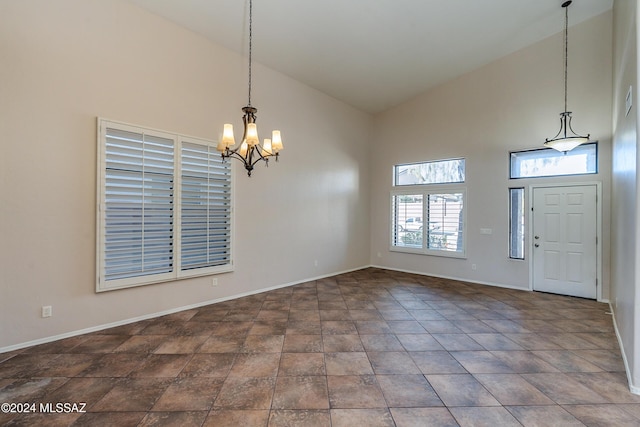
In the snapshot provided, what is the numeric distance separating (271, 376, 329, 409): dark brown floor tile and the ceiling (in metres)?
4.46

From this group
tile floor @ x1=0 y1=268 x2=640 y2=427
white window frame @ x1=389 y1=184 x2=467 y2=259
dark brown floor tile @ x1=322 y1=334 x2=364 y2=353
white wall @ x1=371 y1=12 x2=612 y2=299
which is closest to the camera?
tile floor @ x1=0 y1=268 x2=640 y2=427

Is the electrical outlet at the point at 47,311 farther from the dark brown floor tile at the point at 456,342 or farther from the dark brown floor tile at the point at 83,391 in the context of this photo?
the dark brown floor tile at the point at 456,342

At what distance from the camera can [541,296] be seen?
4988 mm

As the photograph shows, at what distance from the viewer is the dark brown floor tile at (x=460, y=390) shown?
2.16m

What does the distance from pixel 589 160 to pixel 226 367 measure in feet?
21.0

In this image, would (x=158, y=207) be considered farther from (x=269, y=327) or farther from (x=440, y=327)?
(x=440, y=327)

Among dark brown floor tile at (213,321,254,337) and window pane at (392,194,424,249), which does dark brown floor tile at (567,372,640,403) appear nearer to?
dark brown floor tile at (213,321,254,337)

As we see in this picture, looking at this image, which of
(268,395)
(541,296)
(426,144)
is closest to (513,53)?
(426,144)

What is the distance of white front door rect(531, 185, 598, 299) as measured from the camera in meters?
4.79

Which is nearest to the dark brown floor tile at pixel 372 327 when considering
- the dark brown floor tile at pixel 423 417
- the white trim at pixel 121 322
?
the dark brown floor tile at pixel 423 417

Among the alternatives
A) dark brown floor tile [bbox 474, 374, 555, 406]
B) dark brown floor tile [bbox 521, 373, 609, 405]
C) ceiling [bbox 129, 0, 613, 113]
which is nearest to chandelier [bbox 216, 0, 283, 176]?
ceiling [bbox 129, 0, 613, 113]

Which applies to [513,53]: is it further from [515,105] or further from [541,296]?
[541,296]

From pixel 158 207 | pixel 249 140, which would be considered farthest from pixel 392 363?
pixel 158 207

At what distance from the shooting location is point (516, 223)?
554 cm
